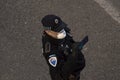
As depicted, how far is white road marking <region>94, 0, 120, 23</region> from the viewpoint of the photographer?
383 inches

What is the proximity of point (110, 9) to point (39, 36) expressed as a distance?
6.71 ft

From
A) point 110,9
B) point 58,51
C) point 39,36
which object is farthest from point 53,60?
point 110,9

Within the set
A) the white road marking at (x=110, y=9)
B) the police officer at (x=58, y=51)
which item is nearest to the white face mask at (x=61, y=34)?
the police officer at (x=58, y=51)

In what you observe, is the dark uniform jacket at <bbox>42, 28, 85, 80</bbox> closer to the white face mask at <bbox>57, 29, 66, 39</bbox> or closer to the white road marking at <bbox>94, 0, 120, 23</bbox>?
the white face mask at <bbox>57, 29, 66, 39</bbox>

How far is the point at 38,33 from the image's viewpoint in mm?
9578

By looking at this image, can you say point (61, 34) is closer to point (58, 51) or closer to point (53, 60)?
point (58, 51)

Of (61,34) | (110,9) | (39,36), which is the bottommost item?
(39,36)

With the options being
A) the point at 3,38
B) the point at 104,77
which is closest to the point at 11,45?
the point at 3,38

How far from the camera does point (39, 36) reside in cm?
948

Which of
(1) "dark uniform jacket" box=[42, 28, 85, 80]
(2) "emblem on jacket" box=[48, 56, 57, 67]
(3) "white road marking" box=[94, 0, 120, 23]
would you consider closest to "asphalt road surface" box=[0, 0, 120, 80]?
(3) "white road marking" box=[94, 0, 120, 23]

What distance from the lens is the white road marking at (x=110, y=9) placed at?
973cm

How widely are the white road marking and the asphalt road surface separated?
8 cm

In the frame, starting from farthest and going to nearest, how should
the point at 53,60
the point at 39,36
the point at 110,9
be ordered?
the point at 110,9, the point at 39,36, the point at 53,60

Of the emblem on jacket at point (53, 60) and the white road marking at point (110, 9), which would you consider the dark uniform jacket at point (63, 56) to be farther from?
the white road marking at point (110, 9)
